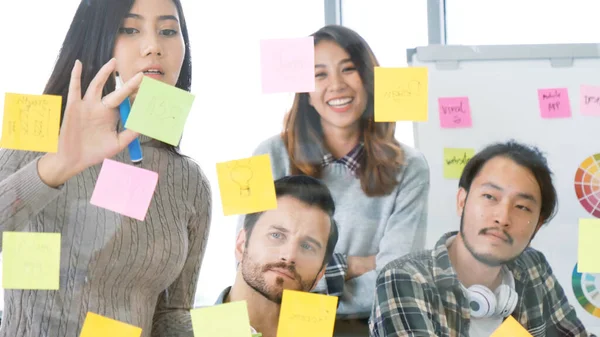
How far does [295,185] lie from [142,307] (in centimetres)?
42

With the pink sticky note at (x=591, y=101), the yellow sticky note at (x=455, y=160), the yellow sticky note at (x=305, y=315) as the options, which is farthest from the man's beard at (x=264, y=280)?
the pink sticky note at (x=591, y=101)

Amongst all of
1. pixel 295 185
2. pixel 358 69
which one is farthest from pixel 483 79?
pixel 295 185

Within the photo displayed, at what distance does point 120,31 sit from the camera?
1638 millimetres

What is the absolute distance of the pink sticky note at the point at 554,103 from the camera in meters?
1.66

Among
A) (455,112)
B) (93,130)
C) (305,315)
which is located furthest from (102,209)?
(455,112)

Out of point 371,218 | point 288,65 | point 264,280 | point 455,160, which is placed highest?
point 288,65

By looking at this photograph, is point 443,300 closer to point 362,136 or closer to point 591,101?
point 362,136

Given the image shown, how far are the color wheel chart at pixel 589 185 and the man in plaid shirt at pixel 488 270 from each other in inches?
2.4

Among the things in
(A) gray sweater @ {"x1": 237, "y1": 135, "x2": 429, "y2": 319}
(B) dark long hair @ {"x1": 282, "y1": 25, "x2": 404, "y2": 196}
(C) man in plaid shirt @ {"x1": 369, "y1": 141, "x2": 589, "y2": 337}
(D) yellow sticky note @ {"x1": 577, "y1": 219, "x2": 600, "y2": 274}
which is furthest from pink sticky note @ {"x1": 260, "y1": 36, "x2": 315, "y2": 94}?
(D) yellow sticky note @ {"x1": 577, "y1": 219, "x2": 600, "y2": 274}

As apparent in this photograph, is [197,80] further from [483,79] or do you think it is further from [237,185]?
[483,79]

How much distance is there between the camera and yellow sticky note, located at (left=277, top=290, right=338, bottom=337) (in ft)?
5.30

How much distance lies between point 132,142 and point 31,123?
22 centimetres

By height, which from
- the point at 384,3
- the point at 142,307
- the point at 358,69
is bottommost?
the point at 142,307

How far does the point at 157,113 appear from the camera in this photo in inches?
63.1
